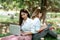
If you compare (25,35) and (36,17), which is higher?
(36,17)

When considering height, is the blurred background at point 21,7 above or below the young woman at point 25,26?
below

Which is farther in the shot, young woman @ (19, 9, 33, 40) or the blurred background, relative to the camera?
the blurred background

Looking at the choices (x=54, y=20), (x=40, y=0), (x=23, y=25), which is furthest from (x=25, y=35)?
(x=54, y=20)

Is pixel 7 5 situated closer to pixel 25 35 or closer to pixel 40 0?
pixel 40 0

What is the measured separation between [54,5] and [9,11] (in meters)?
2.44

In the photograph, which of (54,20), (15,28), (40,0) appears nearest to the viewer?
(15,28)

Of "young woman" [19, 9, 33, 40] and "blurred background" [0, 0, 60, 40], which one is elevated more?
"young woman" [19, 9, 33, 40]

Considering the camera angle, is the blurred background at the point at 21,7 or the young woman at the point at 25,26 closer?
the young woman at the point at 25,26

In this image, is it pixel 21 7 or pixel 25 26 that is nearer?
pixel 25 26

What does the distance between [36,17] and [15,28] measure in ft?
1.38

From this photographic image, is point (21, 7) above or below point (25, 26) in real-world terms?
below

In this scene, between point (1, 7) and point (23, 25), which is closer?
point (23, 25)

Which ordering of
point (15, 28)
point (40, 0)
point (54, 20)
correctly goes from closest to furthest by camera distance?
1. point (15, 28)
2. point (40, 0)
3. point (54, 20)

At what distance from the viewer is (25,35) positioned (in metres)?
3.56
